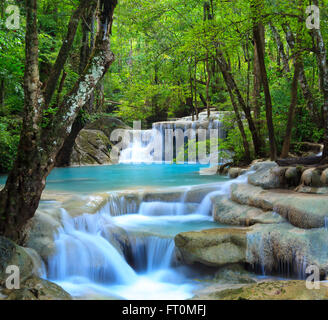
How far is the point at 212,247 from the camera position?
4.90 meters

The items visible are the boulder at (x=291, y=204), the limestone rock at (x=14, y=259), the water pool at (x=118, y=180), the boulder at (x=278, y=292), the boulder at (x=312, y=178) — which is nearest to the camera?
the boulder at (x=278, y=292)

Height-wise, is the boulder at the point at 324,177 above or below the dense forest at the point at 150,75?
below

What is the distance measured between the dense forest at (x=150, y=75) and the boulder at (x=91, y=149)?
3057mm

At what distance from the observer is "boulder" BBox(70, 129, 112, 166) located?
16938 millimetres

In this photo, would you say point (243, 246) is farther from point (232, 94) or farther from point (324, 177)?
point (232, 94)

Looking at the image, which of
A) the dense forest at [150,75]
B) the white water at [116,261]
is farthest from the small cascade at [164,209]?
the dense forest at [150,75]

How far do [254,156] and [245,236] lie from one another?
6304mm

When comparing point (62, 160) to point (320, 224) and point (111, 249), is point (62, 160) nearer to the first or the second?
point (111, 249)

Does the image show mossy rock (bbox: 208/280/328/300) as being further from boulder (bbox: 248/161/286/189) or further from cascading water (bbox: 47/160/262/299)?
boulder (bbox: 248/161/286/189)

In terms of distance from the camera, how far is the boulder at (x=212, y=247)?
480 cm

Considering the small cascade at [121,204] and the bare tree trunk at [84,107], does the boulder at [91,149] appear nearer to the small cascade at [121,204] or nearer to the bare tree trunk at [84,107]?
the bare tree trunk at [84,107]

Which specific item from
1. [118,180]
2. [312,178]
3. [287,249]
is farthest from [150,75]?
[287,249]
